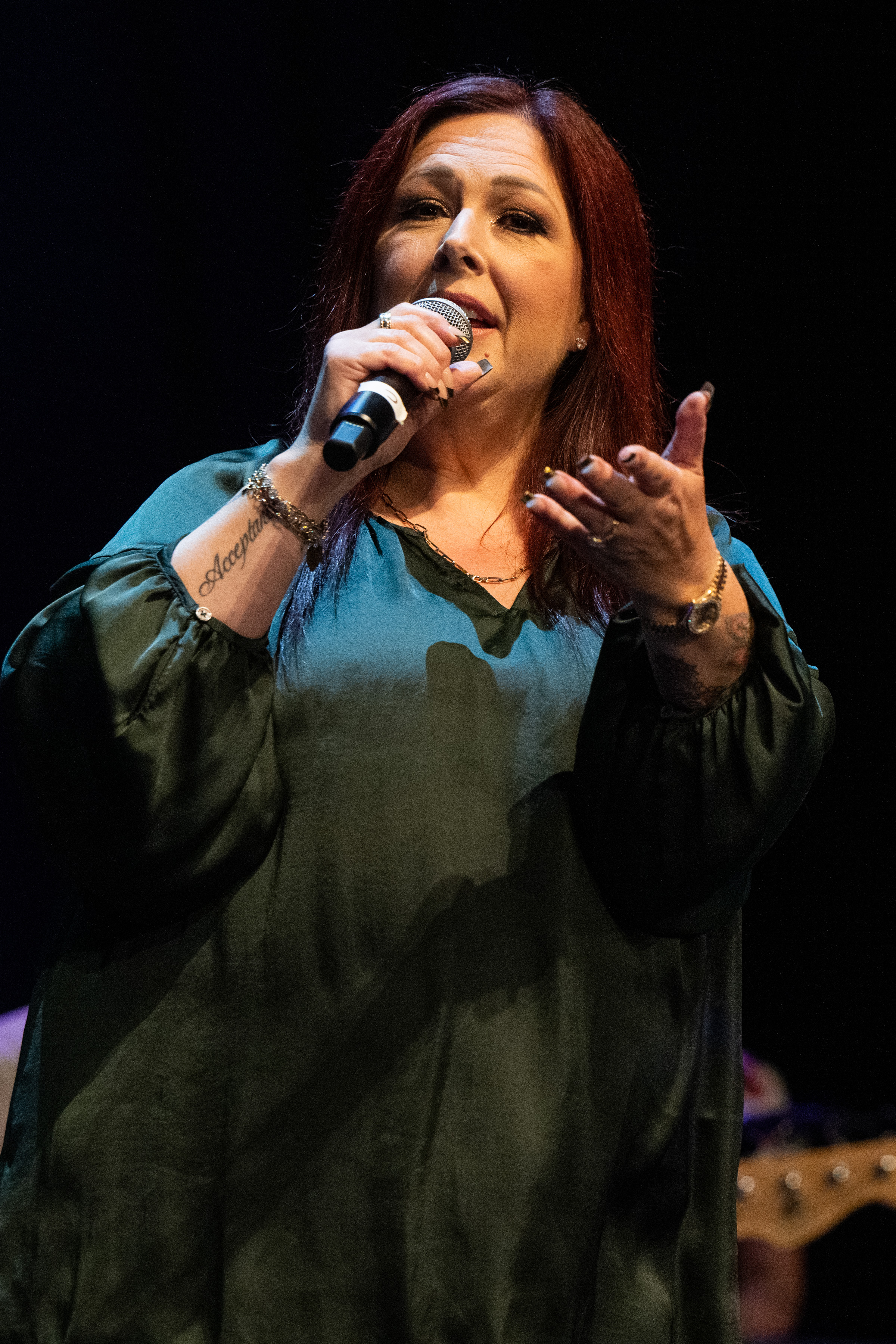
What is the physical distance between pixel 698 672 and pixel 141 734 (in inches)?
18.8

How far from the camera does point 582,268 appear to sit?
1.46 m

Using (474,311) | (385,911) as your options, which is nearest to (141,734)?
(385,911)

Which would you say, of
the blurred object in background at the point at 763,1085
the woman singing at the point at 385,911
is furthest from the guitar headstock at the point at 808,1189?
the woman singing at the point at 385,911

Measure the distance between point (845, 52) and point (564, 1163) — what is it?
182 cm

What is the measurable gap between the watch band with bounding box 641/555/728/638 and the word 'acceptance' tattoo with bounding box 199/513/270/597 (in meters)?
0.35

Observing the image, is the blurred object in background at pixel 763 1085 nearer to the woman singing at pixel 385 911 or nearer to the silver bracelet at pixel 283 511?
the woman singing at pixel 385 911

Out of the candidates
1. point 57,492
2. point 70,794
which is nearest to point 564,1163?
point 70,794

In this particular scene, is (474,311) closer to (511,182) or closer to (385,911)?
(511,182)

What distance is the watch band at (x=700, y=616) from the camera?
986 mm

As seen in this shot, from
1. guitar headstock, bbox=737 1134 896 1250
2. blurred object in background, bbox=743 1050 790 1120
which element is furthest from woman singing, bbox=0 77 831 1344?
blurred object in background, bbox=743 1050 790 1120

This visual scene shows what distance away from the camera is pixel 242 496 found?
105 cm

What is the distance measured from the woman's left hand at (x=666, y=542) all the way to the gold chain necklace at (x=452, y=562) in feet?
0.86

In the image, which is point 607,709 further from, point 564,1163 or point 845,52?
point 845,52

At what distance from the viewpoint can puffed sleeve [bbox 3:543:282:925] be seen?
98 cm
